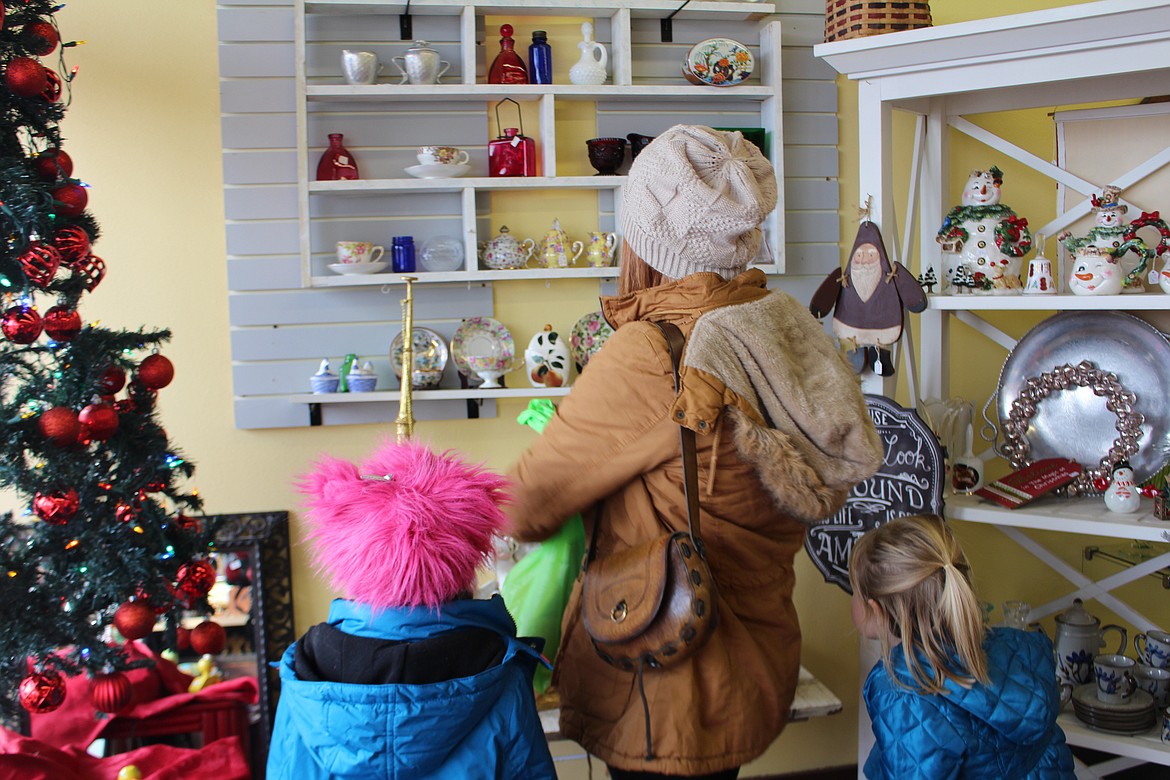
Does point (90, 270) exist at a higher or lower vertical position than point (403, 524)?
higher

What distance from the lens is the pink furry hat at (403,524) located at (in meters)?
1.25

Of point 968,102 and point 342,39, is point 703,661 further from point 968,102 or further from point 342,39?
point 342,39

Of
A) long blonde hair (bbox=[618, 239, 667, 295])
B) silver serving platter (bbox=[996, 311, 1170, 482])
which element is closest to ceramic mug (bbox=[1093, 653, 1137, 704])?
silver serving platter (bbox=[996, 311, 1170, 482])

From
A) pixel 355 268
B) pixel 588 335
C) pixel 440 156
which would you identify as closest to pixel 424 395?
pixel 355 268

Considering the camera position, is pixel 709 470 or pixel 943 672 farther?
pixel 943 672

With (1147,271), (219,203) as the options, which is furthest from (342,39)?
(1147,271)

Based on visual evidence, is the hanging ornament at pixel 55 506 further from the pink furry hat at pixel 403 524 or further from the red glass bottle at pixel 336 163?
the red glass bottle at pixel 336 163

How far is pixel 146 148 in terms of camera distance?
245cm

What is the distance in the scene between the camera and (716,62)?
2545mm

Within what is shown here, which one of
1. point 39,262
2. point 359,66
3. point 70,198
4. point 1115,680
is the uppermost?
point 359,66

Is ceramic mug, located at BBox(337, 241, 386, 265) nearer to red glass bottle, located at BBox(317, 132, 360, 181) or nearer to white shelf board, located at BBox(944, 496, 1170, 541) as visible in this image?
red glass bottle, located at BBox(317, 132, 360, 181)

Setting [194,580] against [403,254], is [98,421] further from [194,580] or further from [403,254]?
[403,254]

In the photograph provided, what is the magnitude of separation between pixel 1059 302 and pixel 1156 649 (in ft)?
2.71

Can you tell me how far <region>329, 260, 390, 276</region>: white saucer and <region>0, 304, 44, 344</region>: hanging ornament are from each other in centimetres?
80
